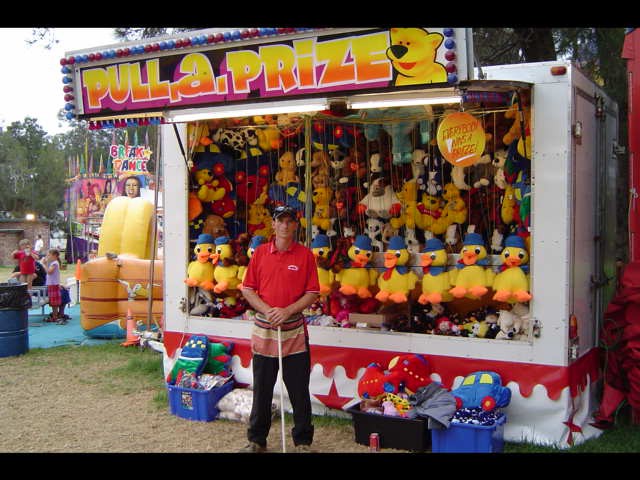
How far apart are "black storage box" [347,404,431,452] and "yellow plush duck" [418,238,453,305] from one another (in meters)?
1.03

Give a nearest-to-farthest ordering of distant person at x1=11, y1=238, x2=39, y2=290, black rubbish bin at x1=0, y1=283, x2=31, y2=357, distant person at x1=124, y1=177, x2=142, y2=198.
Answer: black rubbish bin at x1=0, y1=283, x2=31, y2=357
distant person at x1=11, y1=238, x2=39, y2=290
distant person at x1=124, y1=177, x2=142, y2=198

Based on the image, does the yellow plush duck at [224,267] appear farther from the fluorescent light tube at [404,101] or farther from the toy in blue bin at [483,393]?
the toy in blue bin at [483,393]

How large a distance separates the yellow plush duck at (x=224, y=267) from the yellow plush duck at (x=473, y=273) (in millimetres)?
2240

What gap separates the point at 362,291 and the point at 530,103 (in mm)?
2162

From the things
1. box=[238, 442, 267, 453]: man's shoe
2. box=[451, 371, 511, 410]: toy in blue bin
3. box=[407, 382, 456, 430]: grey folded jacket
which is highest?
box=[451, 371, 511, 410]: toy in blue bin

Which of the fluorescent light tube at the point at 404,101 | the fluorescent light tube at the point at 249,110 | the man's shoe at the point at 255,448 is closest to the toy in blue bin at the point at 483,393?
the man's shoe at the point at 255,448

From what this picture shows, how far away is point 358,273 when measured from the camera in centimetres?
590

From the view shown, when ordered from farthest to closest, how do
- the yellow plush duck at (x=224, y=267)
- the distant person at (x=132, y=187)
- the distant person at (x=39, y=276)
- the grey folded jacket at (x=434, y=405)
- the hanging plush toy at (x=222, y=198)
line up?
the distant person at (x=132, y=187), the distant person at (x=39, y=276), the hanging plush toy at (x=222, y=198), the yellow plush duck at (x=224, y=267), the grey folded jacket at (x=434, y=405)

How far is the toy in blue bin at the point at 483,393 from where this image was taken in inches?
188

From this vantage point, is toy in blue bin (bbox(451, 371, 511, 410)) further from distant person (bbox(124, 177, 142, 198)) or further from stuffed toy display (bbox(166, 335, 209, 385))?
distant person (bbox(124, 177, 142, 198))

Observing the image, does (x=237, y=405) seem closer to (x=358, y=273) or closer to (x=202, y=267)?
(x=202, y=267)

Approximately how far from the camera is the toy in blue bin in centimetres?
478

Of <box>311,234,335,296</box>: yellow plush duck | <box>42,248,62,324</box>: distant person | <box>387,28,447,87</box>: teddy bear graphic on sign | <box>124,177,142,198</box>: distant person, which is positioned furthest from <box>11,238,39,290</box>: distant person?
<box>387,28,447,87</box>: teddy bear graphic on sign
